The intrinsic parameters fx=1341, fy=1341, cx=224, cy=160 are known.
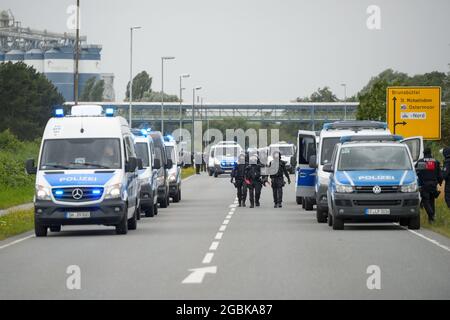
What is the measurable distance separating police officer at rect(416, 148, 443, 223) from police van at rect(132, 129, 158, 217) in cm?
744

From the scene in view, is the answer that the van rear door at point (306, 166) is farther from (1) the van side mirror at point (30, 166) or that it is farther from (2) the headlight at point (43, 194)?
(2) the headlight at point (43, 194)

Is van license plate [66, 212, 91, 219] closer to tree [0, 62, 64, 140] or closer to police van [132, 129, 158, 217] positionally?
police van [132, 129, 158, 217]

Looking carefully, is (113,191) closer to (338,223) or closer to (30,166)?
(30,166)

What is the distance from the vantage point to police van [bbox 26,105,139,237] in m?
26.4

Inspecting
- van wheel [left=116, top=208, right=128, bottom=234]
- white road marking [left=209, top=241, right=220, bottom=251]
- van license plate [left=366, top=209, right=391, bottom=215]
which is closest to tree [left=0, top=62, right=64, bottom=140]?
van wheel [left=116, top=208, right=128, bottom=234]

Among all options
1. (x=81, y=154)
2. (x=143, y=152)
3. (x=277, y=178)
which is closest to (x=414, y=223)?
(x=81, y=154)

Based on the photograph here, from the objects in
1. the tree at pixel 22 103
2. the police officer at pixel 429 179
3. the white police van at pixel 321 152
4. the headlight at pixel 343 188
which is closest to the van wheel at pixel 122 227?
the headlight at pixel 343 188

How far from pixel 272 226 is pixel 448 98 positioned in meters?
64.3

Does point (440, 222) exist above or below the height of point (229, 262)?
below

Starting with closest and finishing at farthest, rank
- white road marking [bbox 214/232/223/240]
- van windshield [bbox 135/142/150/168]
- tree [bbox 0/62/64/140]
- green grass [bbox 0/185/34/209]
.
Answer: white road marking [bbox 214/232/223/240], van windshield [bbox 135/142/150/168], green grass [bbox 0/185/34/209], tree [bbox 0/62/64/140]

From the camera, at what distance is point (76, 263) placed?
19391mm

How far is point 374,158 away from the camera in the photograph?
28469mm

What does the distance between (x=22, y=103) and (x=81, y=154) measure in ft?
337
